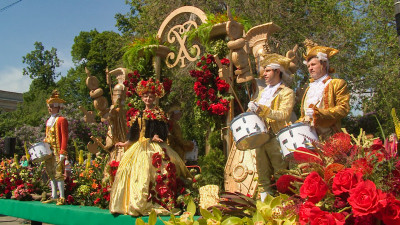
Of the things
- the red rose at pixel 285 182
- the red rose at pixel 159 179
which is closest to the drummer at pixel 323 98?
the red rose at pixel 285 182

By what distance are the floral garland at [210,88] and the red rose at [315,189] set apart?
4555mm

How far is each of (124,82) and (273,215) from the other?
6.01m

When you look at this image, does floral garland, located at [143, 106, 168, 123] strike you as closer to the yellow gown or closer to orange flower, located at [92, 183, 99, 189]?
the yellow gown

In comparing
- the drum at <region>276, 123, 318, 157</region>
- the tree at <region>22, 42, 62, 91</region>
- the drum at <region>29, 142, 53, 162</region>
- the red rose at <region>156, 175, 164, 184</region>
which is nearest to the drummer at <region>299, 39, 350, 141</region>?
the drum at <region>276, 123, 318, 157</region>

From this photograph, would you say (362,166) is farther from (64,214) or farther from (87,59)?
(87,59)

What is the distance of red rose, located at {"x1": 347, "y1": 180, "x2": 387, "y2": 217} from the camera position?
1.71m

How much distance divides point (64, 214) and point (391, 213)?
4.82 meters

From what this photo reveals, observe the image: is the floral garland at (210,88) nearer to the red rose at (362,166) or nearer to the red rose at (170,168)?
the red rose at (170,168)

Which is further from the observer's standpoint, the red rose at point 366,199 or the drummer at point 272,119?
the drummer at point 272,119

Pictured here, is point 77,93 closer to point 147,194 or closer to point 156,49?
point 156,49

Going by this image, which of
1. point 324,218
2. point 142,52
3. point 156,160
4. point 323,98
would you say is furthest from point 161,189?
point 324,218

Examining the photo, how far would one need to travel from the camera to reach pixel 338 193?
1851mm

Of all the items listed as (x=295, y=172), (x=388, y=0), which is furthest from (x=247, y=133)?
(x=388, y=0)

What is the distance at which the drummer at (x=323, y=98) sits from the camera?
3896 mm
